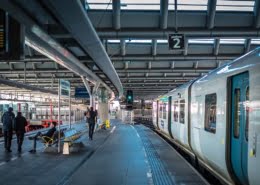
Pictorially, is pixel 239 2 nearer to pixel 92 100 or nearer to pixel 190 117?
pixel 190 117

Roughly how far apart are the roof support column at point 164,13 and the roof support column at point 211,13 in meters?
1.36

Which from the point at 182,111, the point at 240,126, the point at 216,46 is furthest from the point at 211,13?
the point at 240,126

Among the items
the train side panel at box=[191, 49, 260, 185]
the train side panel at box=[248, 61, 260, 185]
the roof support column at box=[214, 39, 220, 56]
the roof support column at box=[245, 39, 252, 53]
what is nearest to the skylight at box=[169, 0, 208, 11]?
the train side panel at box=[191, 49, 260, 185]

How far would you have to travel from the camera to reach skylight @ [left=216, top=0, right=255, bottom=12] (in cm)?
1362

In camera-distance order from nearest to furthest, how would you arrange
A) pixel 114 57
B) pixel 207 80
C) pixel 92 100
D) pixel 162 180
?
1. pixel 162 180
2. pixel 207 80
3. pixel 114 57
4. pixel 92 100

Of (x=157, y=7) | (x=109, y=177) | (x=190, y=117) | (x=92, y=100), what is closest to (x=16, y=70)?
(x=92, y=100)

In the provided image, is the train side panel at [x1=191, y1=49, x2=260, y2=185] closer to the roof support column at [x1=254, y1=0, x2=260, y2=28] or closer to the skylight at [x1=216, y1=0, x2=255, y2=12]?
the roof support column at [x1=254, y1=0, x2=260, y2=28]

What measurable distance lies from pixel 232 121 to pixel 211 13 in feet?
20.4

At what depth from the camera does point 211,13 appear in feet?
42.4

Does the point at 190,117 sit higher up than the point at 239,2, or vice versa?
the point at 239,2

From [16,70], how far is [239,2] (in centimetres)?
1558

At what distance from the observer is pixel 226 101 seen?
784 cm

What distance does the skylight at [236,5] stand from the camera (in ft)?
44.7

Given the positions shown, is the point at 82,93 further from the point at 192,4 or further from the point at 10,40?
the point at 10,40
